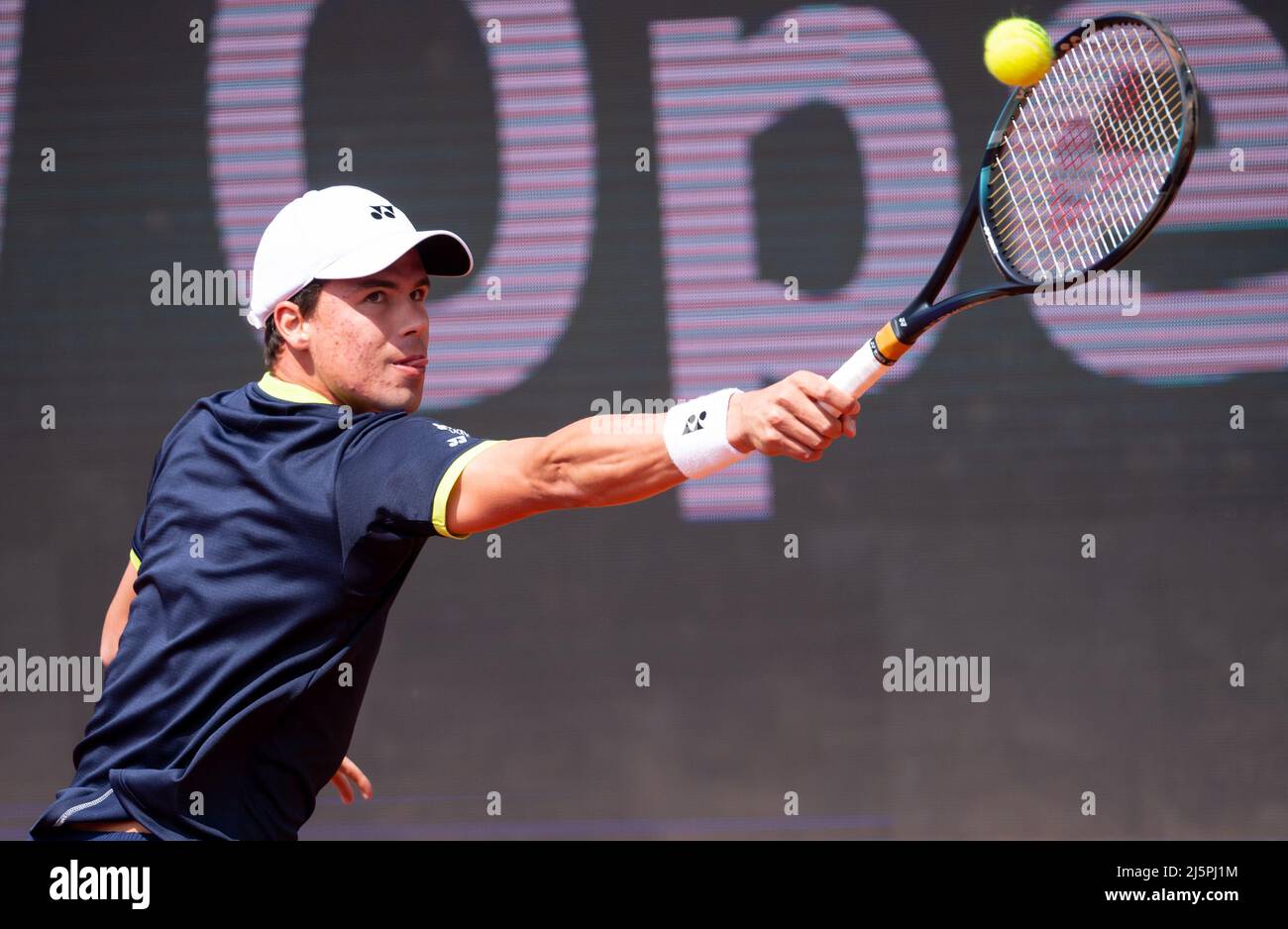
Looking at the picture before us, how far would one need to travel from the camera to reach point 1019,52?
2023mm

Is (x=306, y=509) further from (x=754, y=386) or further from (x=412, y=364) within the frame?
(x=754, y=386)

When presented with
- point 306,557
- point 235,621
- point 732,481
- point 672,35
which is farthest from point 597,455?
point 672,35

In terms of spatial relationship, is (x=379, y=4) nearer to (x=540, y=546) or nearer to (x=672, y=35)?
(x=672, y=35)

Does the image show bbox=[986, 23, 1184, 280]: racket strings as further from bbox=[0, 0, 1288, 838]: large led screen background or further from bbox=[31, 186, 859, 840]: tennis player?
bbox=[31, 186, 859, 840]: tennis player

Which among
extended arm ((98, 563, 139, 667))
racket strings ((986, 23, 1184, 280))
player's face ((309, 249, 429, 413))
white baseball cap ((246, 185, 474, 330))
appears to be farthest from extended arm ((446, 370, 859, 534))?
racket strings ((986, 23, 1184, 280))

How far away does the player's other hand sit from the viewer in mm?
1627

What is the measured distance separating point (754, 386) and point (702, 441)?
209cm

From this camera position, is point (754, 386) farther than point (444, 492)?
Yes

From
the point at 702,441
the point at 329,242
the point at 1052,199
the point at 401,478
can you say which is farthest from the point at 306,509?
the point at 1052,199

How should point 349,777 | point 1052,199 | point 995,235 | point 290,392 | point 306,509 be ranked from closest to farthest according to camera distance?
1. point 306,509
2. point 290,392
3. point 995,235
4. point 349,777
5. point 1052,199

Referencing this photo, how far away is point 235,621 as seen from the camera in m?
1.83

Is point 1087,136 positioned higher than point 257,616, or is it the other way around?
point 1087,136

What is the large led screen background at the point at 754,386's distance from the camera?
3.72 metres

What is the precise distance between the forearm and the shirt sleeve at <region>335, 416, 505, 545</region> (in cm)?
9
